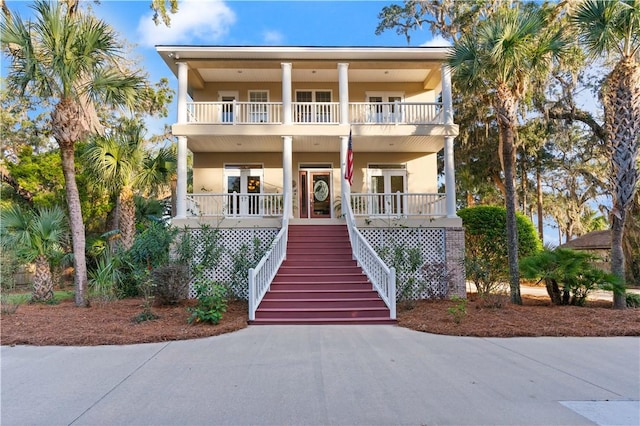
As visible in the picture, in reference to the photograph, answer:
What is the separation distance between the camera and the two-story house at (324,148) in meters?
12.1

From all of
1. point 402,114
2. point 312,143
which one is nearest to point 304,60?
point 312,143

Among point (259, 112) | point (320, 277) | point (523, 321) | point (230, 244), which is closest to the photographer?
point (523, 321)

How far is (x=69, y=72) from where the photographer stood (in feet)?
29.6

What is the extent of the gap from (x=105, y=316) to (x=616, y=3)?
1414 cm

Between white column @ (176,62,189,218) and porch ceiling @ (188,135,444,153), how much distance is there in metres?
0.66

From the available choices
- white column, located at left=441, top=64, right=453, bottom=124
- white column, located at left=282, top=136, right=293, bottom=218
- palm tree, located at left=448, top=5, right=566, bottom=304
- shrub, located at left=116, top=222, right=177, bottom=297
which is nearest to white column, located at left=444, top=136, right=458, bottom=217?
white column, located at left=441, top=64, right=453, bottom=124

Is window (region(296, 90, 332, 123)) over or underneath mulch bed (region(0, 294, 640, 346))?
over

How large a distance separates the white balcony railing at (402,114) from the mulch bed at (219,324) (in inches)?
282

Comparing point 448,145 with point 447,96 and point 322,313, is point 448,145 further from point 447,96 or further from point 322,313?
point 322,313

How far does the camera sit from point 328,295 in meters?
9.17

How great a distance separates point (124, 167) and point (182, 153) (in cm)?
195

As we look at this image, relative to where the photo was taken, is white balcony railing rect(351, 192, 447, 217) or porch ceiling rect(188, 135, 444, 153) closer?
white balcony railing rect(351, 192, 447, 217)

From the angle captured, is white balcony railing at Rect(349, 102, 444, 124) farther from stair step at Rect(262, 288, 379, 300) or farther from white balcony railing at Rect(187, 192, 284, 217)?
stair step at Rect(262, 288, 379, 300)

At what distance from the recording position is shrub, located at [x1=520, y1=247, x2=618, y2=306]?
9680mm
